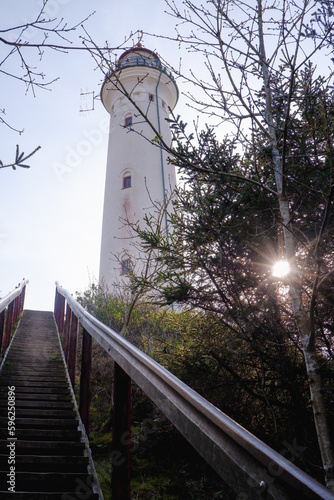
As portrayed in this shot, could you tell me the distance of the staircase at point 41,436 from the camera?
2637 millimetres

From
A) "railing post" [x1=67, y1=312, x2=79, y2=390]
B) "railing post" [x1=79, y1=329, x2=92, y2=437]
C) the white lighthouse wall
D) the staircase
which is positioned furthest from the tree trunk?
the white lighthouse wall

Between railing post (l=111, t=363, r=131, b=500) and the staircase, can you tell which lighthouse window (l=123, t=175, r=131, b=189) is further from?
railing post (l=111, t=363, r=131, b=500)

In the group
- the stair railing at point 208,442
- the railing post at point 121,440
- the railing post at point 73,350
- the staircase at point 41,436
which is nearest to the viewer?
the stair railing at point 208,442

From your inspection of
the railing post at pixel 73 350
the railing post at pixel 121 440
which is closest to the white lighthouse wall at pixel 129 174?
the railing post at pixel 73 350

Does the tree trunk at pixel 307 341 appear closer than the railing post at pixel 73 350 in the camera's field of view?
Yes

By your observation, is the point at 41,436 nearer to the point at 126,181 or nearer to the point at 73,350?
the point at 73,350

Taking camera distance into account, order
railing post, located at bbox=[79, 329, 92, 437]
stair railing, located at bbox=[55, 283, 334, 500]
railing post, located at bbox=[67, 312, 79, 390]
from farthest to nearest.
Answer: railing post, located at bbox=[67, 312, 79, 390]
railing post, located at bbox=[79, 329, 92, 437]
stair railing, located at bbox=[55, 283, 334, 500]

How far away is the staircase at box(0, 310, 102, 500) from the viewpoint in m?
2.64

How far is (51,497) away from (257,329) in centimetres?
247

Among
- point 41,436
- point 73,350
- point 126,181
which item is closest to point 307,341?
point 41,436

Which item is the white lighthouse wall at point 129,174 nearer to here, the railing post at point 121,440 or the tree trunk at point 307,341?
the tree trunk at point 307,341

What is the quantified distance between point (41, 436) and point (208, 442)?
115 inches

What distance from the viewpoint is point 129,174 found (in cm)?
1753

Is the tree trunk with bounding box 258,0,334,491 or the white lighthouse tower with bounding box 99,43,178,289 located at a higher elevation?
the white lighthouse tower with bounding box 99,43,178,289
